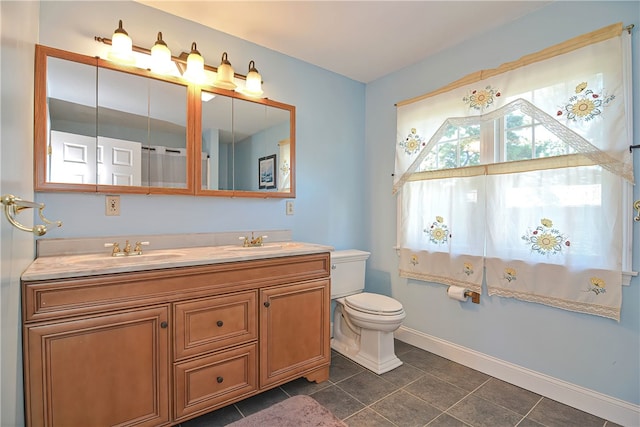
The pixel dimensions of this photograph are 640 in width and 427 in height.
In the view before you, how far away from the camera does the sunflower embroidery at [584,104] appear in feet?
5.44

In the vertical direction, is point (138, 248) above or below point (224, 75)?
below

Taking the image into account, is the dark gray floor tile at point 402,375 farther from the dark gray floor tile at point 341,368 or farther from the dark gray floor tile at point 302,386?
the dark gray floor tile at point 302,386

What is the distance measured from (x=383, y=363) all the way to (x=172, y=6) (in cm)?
273

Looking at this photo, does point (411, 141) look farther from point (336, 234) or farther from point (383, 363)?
point (383, 363)

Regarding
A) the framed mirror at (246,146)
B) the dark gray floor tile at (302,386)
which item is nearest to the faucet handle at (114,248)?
the framed mirror at (246,146)

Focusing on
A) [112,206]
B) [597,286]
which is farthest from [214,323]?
[597,286]

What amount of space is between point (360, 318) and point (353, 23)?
204 cm

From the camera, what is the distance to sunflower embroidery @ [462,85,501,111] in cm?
208

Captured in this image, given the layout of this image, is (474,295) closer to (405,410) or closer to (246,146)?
(405,410)

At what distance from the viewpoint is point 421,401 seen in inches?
71.4

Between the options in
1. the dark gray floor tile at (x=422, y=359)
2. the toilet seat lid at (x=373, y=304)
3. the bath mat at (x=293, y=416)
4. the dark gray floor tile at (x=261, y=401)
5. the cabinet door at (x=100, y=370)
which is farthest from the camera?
the dark gray floor tile at (x=422, y=359)

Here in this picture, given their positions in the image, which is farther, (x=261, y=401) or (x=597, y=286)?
(x=261, y=401)

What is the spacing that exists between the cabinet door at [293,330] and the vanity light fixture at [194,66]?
1391 mm

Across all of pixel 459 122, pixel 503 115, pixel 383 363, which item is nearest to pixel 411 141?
pixel 459 122
